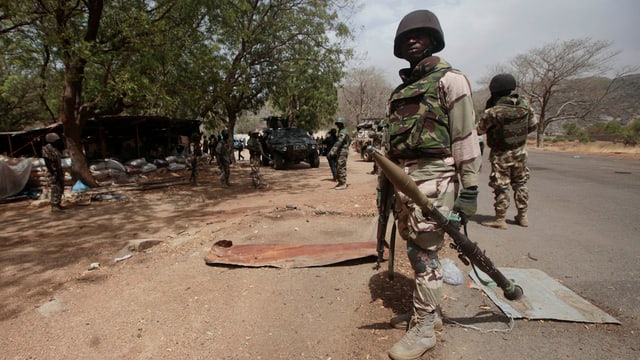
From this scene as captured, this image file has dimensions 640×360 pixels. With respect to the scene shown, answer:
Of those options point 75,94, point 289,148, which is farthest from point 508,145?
point 289,148

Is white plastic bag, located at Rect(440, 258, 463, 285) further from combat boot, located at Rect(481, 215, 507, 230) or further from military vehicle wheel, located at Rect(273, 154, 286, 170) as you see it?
military vehicle wheel, located at Rect(273, 154, 286, 170)

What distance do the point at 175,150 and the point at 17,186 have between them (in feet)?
31.2

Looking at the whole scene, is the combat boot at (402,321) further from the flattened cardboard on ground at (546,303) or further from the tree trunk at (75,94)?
the tree trunk at (75,94)

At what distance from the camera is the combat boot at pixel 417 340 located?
1.92 m

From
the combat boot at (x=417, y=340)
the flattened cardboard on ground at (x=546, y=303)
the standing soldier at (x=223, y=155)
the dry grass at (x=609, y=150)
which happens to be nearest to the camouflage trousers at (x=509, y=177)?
the flattened cardboard on ground at (x=546, y=303)

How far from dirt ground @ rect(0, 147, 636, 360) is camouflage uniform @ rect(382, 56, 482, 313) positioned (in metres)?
0.53

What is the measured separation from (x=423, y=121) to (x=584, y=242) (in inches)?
119

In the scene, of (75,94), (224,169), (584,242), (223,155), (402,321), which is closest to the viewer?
(402,321)

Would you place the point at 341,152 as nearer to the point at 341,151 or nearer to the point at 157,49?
the point at 341,151

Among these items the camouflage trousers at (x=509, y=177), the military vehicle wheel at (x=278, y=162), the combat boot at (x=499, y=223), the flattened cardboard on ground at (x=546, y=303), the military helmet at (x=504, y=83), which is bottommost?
the flattened cardboard on ground at (x=546, y=303)

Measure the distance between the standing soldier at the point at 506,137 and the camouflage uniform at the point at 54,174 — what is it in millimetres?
8301

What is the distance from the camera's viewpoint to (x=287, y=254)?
3373 mm

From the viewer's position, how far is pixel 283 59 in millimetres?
12805

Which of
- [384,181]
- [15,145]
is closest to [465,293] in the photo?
[384,181]
